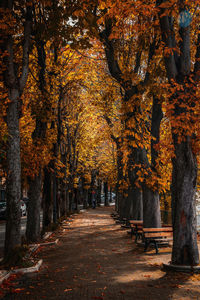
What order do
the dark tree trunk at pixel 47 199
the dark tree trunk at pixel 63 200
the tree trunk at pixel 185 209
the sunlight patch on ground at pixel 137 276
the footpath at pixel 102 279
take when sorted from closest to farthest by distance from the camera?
the footpath at pixel 102 279
the sunlight patch on ground at pixel 137 276
the tree trunk at pixel 185 209
the dark tree trunk at pixel 47 199
the dark tree trunk at pixel 63 200

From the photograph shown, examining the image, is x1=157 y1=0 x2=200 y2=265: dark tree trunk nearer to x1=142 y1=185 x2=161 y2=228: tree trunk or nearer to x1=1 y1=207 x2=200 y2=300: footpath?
x1=1 y1=207 x2=200 y2=300: footpath

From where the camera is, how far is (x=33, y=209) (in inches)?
520

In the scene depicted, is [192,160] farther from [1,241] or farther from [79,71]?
[79,71]

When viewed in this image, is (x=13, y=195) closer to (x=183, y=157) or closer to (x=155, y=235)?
(x=183, y=157)

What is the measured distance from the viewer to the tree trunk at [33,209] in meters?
13.2

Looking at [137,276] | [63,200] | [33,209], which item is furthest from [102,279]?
[63,200]

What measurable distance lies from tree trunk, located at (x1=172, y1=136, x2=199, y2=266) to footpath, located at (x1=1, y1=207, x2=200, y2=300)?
0.68 meters

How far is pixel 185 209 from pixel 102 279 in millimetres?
2819

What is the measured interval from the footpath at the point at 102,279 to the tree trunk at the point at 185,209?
0.68m

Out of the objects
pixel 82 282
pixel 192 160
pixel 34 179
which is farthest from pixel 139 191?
pixel 82 282

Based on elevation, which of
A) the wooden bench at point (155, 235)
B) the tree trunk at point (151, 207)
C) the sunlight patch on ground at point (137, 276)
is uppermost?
the tree trunk at point (151, 207)

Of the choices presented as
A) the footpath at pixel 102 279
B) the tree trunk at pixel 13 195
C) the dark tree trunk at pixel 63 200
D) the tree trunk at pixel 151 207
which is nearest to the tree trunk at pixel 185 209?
the footpath at pixel 102 279

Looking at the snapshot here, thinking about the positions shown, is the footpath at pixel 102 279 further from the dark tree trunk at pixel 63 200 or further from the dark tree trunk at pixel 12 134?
the dark tree trunk at pixel 63 200

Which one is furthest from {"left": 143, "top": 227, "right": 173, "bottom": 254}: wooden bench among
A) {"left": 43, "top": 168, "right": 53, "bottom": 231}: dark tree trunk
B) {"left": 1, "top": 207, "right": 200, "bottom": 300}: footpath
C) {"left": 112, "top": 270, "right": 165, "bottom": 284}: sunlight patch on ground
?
{"left": 43, "top": 168, "right": 53, "bottom": 231}: dark tree trunk
